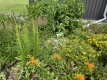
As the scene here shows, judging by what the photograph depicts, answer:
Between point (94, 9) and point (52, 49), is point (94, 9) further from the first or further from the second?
point (52, 49)

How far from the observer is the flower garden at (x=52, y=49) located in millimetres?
2625

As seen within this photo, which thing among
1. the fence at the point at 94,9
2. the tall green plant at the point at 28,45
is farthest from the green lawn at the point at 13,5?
the tall green plant at the point at 28,45

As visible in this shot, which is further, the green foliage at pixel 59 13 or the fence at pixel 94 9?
the fence at pixel 94 9

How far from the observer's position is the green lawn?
5.22 meters

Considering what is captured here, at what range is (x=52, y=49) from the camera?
3158mm

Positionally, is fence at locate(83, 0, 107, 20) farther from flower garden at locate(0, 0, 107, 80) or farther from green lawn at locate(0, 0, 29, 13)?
green lawn at locate(0, 0, 29, 13)

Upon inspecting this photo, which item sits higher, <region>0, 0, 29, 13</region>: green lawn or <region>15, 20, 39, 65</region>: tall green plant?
<region>0, 0, 29, 13</region>: green lawn

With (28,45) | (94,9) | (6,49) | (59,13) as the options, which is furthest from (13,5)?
(28,45)

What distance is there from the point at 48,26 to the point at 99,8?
217 cm

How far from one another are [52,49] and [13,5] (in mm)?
2760

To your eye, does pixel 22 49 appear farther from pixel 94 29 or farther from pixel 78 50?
pixel 94 29

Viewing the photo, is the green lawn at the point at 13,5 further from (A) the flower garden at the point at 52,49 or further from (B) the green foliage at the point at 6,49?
(B) the green foliage at the point at 6,49

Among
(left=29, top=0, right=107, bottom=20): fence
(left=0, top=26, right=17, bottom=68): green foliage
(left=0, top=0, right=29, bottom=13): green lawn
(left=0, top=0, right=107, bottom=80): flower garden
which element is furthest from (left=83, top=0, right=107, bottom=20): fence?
(left=0, top=26, right=17, bottom=68): green foliage

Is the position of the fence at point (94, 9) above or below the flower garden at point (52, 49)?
above
